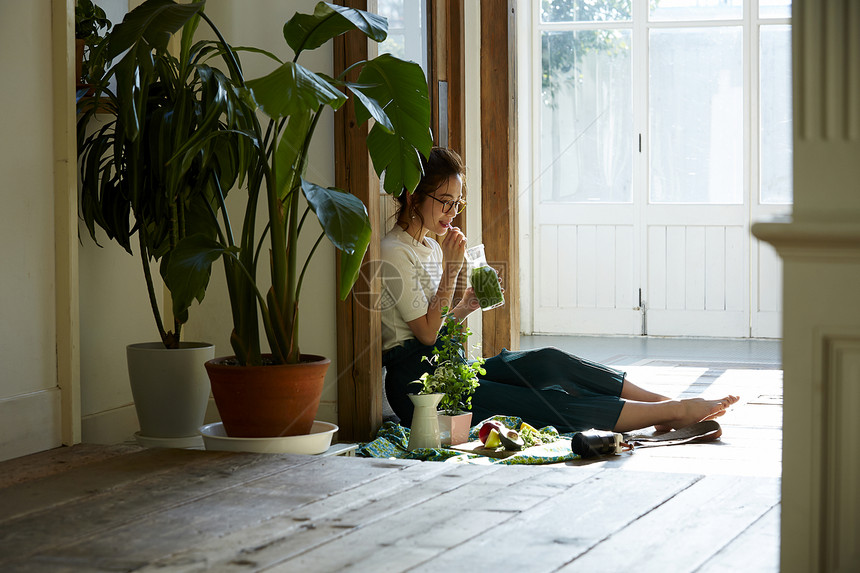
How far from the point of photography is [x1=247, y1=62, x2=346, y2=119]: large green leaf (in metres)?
2.05

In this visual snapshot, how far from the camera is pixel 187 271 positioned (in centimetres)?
220

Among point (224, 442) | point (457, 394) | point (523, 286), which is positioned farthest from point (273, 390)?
point (523, 286)

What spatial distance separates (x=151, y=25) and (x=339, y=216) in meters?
0.64

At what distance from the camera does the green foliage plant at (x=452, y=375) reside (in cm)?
282

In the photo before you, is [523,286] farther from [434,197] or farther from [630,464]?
[630,464]

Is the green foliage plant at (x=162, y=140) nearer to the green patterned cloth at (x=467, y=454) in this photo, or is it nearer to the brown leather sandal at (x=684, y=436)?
the green patterned cloth at (x=467, y=454)

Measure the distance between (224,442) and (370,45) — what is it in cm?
135

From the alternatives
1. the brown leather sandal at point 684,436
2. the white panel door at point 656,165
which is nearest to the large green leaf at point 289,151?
the brown leather sandal at point 684,436

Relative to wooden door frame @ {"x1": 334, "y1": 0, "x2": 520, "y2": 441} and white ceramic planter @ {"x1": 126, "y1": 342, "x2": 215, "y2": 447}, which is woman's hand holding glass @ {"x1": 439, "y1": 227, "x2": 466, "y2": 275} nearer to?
wooden door frame @ {"x1": 334, "y1": 0, "x2": 520, "y2": 441}

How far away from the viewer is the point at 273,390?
237 cm

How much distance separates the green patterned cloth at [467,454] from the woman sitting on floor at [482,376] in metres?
0.10

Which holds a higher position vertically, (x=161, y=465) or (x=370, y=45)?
(x=370, y=45)

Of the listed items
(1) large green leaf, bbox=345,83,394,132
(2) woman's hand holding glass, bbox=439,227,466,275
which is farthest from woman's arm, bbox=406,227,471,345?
(1) large green leaf, bbox=345,83,394,132

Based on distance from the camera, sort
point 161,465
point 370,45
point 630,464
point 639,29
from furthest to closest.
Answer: point 639,29
point 370,45
point 630,464
point 161,465
